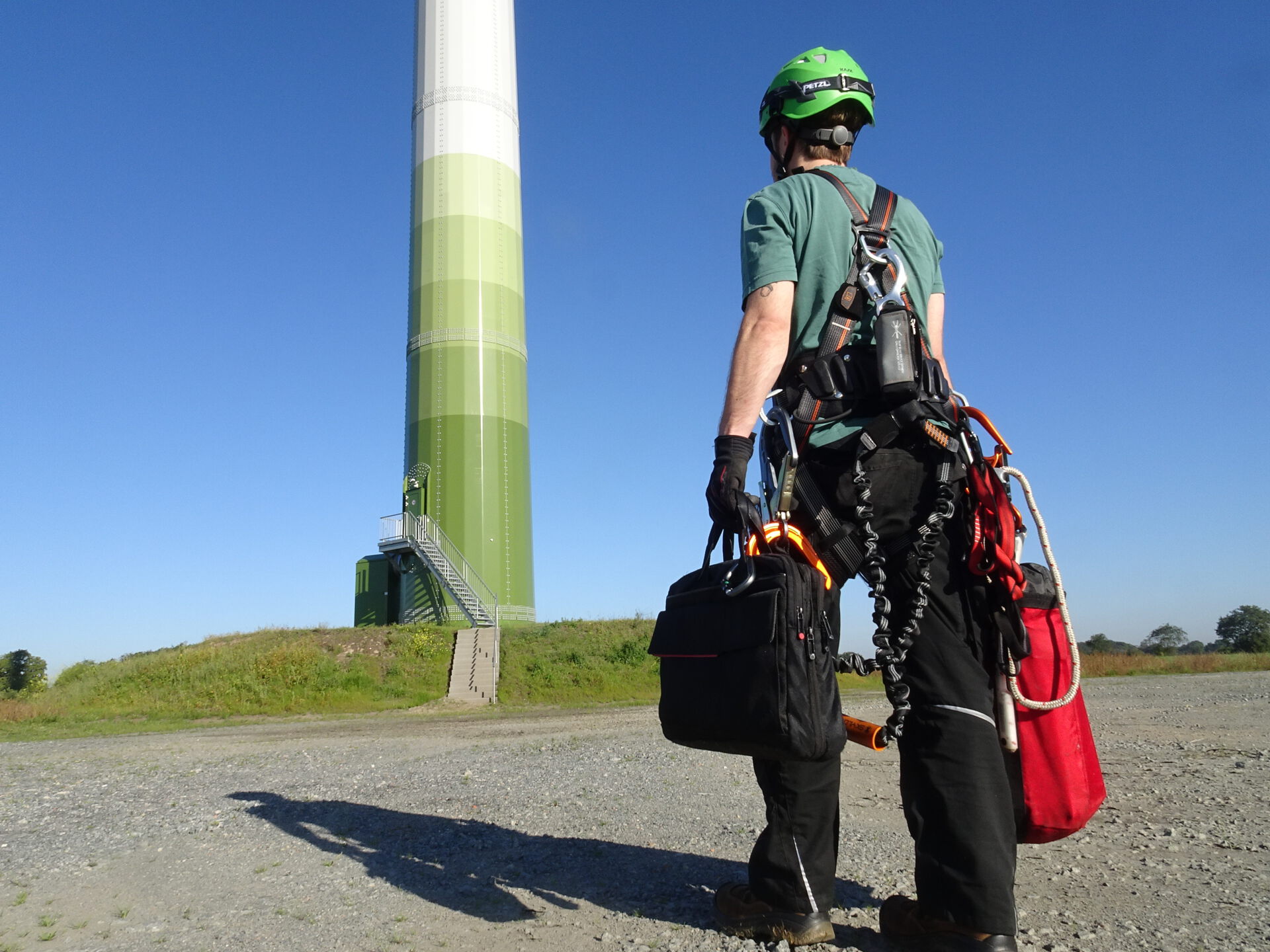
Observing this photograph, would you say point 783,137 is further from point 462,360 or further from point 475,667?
point 462,360

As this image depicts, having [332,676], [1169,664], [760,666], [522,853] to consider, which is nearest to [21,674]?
[332,676]

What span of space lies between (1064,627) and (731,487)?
37.4 inches

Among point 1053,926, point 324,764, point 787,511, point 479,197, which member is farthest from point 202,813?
point 479,197

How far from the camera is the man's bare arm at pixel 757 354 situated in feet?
7.88

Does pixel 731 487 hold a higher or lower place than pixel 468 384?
lower

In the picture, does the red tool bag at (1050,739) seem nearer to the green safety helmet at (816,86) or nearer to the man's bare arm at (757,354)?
the man's bare arm at (757,354)

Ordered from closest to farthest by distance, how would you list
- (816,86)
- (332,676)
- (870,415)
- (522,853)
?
(870,415) → (816,86) → (522,853) → (332,676)

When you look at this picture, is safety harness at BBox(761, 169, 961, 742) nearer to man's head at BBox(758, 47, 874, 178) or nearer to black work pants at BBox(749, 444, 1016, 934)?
black work pants at BBox(749, 444, 1016, 934)

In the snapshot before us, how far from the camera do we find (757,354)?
244 cm

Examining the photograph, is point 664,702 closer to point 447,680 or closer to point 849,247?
point 849,247

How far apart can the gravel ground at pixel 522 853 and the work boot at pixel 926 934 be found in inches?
3.1

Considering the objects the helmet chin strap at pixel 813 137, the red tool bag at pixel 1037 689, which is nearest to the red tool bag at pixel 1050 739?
the red tool bag at pixel 1037 689

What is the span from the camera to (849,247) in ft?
8.44

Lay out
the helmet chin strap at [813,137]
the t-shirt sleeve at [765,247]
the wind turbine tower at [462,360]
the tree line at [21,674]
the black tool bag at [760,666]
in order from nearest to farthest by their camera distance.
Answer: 1. the black tool bag at [760,666]
2. the t-shirt sleeve at [765,247]
3. the helmet chin strap at [813,137]
4. the tree line at [21,674]
5. the wind turbine tower at [462,360]
